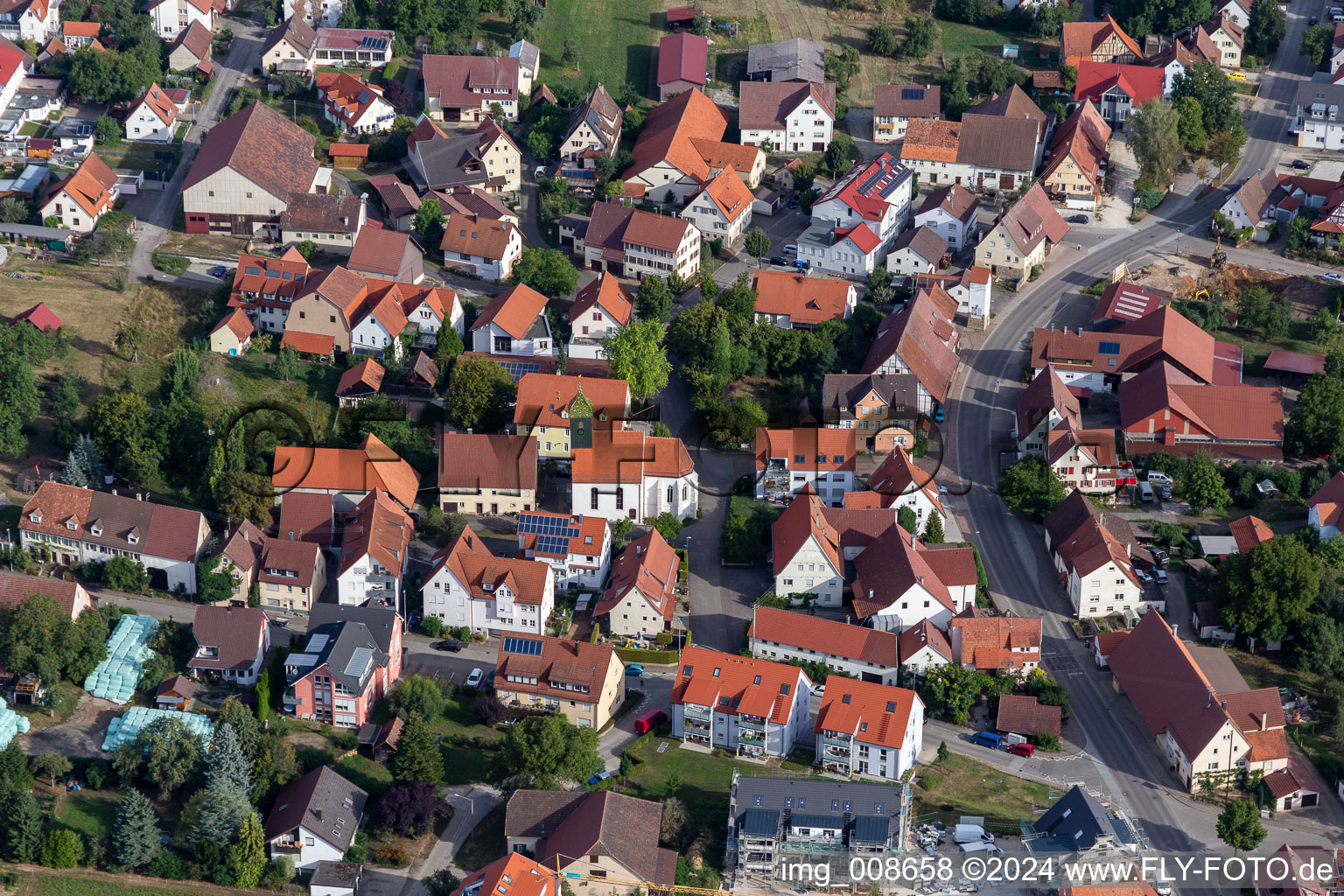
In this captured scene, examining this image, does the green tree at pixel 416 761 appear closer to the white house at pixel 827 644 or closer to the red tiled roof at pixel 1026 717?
the white house at pixel 827 644

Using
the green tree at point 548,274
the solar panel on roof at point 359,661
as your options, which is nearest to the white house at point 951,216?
the green tree at point 548,274

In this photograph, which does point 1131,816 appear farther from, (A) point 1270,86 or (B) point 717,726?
(A) point 1270,86

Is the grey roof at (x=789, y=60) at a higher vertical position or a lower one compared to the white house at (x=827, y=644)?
higher

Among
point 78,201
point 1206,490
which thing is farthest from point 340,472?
point 1206,490

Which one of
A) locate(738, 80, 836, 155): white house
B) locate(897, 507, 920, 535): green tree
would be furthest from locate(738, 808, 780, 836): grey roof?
locate(738, 80, 836, 155): white house

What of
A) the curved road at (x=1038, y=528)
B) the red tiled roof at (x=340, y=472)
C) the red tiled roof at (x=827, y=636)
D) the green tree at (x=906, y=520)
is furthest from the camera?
the green tree at (x=906, y=520)

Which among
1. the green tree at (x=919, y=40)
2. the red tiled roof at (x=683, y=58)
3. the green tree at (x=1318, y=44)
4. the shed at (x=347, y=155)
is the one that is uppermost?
the green tree at (x=1318, y=44)
